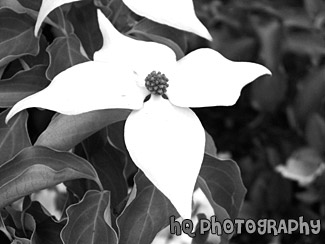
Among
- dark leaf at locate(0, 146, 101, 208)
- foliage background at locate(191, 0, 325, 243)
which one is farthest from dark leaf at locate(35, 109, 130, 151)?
foliage background at locate(191, 0, 325, 243)

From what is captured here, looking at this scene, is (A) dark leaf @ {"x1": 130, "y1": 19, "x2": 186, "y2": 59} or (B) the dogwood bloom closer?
(B) the dogwood bloom

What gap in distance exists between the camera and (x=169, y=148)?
44 cm

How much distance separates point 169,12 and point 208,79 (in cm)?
7

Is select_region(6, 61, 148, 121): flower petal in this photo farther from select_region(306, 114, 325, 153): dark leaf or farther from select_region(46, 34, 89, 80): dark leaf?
select_region(306, 114, 325, 153): dark leaf

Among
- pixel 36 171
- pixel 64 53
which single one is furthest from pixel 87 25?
pixel 36 171

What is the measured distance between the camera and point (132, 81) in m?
0.48

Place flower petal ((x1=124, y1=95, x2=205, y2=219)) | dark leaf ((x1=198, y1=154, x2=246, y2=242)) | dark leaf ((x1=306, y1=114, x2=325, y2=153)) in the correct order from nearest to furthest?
flower petal ((x1=124, y1=95, x2=205, y2=219)), dark leaf ((x1=198, y1=154, x2=246, y2=242)), dark leaf ((x1=306, y1=114, x2=325, y2=153))

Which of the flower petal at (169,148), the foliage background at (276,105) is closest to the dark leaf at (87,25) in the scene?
the flower petal at (169,148)

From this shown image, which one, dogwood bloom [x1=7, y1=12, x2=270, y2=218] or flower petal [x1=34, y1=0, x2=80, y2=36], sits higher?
flower petal [x1=34, y1=0, x2=80, y2=36]

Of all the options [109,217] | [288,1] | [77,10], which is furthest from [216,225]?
[288,1]

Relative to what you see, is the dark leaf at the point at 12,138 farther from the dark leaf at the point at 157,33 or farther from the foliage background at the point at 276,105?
the foliage background at the point at 276,105

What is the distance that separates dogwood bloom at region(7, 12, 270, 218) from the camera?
1.44ft

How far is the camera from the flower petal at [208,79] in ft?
1.53

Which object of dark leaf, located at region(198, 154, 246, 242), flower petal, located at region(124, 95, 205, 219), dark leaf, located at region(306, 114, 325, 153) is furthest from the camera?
dark leaf, located at region(306, 114, 325, 153)
